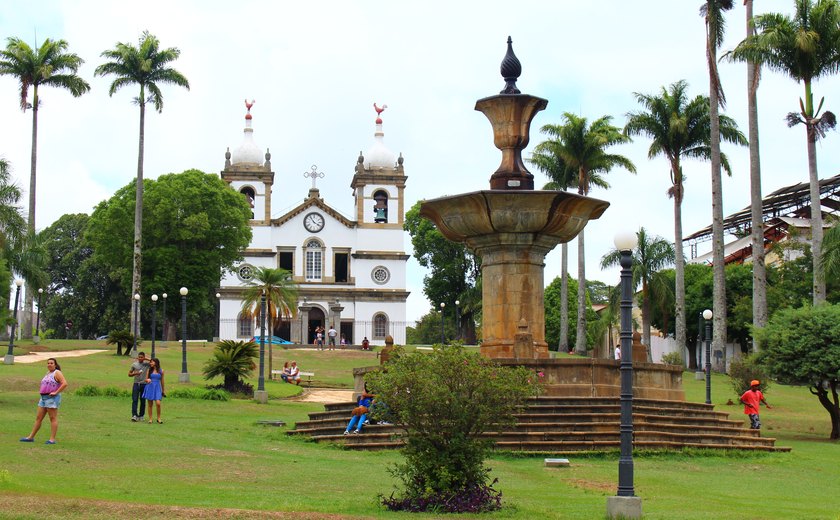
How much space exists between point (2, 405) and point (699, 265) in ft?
149

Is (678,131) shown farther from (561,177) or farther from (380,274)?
(380,274)

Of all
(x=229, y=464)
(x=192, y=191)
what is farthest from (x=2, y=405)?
(x=192, y=191)

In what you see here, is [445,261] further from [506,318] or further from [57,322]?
[506,318]

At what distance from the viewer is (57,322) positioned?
240 feet

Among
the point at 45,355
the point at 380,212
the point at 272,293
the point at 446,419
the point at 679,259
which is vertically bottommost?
the point at 446,419

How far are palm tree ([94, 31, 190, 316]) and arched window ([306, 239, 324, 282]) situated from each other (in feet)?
83.6

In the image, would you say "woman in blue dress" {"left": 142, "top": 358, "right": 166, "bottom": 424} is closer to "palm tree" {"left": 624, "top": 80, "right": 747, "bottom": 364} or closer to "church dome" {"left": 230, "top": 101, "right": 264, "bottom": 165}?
"palm tree" {"left": 624, "top": 80, "right": 747, "bottom": 364}

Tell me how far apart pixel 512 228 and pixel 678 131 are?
24413 mm

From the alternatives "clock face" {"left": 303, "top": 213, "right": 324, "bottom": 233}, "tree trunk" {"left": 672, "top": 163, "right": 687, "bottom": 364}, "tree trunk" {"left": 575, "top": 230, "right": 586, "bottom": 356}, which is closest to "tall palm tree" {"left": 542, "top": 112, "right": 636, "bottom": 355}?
"tree trunk" {"left": 575, "top": 230, "right": 586, "bottom": 356}

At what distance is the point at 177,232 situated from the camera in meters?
56.0

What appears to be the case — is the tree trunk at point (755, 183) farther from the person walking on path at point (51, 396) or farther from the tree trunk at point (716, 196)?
the person walking on path at point (51, 396)

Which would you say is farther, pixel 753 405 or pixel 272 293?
pixel 272 293

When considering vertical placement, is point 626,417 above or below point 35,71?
below

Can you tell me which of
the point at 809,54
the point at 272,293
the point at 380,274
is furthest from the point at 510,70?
the point at 380,274
